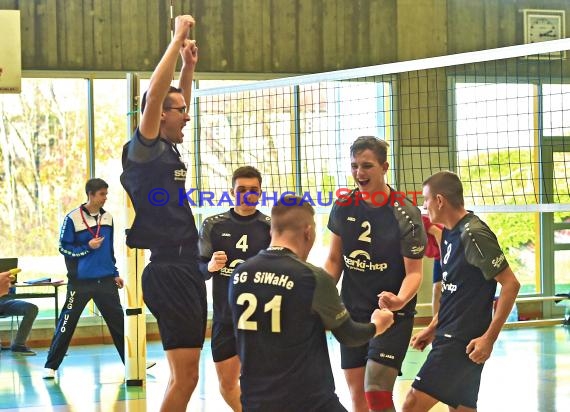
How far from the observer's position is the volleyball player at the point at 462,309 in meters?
4.75

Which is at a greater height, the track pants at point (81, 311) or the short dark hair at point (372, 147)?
the short dark hair at point (372, 147)

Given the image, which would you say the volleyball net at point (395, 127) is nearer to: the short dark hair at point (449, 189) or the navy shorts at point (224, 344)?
the navy shorts at point (224, 344)

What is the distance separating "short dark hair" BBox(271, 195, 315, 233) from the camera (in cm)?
387

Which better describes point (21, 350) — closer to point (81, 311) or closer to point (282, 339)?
point (81, 311)

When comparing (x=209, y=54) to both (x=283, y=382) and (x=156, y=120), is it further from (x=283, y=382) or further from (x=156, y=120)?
(x=283, y=382)

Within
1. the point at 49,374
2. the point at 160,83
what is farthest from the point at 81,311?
the point at 160,83

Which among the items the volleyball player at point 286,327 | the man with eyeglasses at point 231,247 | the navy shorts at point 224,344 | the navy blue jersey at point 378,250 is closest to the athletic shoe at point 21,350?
the man with eyeglasses at point 231,247

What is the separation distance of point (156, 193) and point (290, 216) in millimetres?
1077

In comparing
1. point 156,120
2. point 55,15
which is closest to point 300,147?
point 55,15

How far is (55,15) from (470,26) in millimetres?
5884

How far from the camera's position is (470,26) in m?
13.6

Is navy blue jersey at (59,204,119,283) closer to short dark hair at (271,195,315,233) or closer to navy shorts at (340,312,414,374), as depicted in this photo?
navy shorts at (340,312,414,374)

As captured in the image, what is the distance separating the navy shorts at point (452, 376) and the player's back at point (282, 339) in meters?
1.16

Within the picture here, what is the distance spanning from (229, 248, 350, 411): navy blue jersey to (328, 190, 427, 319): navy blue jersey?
149 cm
